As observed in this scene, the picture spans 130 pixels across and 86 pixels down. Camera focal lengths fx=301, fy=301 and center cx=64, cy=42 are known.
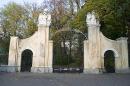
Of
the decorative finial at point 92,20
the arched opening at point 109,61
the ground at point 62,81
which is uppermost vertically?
the decorative finial at point 92,20

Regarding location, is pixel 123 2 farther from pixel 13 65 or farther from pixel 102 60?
pixel 13 65

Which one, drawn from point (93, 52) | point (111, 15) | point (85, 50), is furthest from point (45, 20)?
point (111, 15)

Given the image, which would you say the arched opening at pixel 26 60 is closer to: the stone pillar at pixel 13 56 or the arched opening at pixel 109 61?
the stone pillar at pixel 13 56

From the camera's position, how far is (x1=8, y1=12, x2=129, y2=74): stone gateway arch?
2748cm

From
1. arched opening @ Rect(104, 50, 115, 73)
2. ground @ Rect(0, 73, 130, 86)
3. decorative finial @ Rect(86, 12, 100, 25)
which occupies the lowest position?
ground @ Rect(0, 73, 130, 86)

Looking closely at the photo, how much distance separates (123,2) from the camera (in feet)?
94.1

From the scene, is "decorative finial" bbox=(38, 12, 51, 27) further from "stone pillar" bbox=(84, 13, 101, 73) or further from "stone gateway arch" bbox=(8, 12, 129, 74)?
"stone pillar" bbox=(84, 13, 101, 73)

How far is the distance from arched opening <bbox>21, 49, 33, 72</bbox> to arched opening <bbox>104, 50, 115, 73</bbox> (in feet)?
24.3

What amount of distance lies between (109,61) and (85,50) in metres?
3.56

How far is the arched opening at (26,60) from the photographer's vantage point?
29.3 m

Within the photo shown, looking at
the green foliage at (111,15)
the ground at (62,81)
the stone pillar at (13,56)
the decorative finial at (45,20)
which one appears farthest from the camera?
the green foliage at (111,15)

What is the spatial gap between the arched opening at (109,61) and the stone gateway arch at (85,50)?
1.10 metres

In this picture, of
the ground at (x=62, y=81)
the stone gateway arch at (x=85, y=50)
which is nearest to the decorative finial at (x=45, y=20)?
the stone gateway arch at (x=85, y=50)

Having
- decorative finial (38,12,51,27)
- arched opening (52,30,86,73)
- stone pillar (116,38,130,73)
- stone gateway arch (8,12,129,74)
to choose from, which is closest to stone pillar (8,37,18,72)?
stone gateway arch (8,12,129,74)
